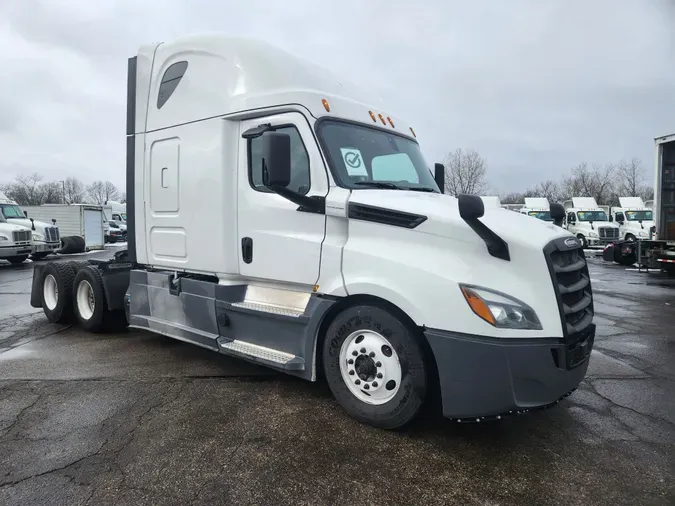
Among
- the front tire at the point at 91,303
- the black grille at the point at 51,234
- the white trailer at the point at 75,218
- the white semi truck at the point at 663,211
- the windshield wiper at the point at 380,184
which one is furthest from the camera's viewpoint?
the white trailer at the point at 75,218

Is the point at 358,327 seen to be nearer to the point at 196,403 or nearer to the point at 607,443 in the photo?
the point at 196,403

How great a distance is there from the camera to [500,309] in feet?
10.4

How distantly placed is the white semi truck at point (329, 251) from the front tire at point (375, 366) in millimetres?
11

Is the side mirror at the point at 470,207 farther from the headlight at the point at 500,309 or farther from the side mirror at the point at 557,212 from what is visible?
the side mirror at the point at 557,212

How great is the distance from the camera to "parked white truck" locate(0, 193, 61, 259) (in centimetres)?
2036

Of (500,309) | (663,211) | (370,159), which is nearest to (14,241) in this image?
(370,159)

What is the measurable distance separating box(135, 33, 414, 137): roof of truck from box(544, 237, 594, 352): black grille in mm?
2181

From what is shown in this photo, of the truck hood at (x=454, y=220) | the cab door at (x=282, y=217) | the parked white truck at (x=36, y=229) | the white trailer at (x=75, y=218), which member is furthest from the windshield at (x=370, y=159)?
the white trailer at (x=75, y=218)

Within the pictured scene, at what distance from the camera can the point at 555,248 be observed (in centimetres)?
337

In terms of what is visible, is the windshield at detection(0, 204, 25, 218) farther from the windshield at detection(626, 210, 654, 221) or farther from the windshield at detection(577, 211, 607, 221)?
the windshield at detection(626, 210, 654, 221)

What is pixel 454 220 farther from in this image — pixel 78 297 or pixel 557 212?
pixel 78 297

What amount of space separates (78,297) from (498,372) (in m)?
6.31

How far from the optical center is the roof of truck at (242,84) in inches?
171

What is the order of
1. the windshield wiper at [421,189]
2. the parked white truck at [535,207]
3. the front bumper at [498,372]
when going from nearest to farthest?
1. the front bumper at [498,372]
2. the windshield wiper at [421,189]
3. the parked white truck at [535,207]
